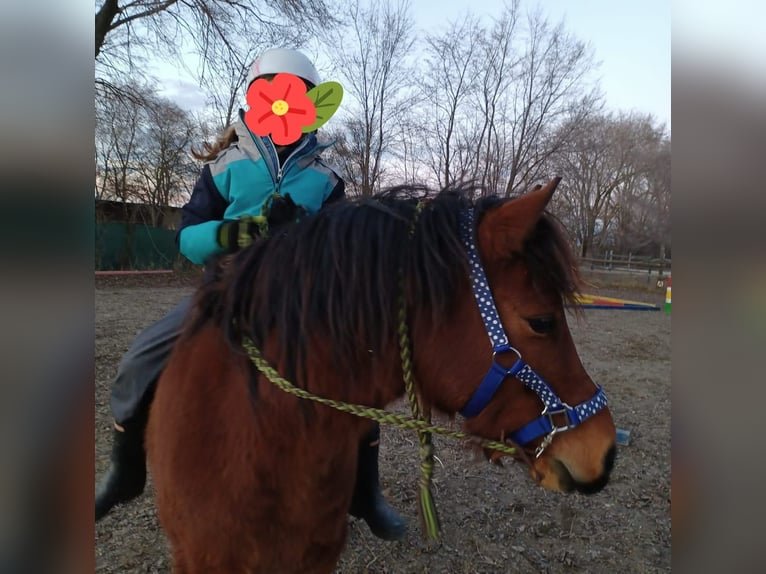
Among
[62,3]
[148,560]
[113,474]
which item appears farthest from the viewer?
[148,560]

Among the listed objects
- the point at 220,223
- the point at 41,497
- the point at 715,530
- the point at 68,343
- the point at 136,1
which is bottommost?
the point at 715,530

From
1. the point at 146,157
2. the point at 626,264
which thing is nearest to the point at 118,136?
the point at 146,157

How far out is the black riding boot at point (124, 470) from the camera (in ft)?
6.88

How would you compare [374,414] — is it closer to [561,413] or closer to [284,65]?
[561,413]

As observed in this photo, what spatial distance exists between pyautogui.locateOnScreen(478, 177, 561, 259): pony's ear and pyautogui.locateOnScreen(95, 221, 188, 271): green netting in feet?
51.1

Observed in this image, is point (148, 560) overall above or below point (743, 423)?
below

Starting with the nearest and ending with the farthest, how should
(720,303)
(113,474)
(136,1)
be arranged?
(720,303)
(113,474)
(136,1)

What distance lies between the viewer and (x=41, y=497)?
856 mm

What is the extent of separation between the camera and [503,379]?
129cm

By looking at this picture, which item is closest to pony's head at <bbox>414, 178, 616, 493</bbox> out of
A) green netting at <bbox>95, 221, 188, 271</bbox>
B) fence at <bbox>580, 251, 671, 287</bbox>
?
fence at <bbox>580, 251, 671, 287</bbox>

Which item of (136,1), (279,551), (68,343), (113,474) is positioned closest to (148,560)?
(113,474)

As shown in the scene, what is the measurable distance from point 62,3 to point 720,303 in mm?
1541

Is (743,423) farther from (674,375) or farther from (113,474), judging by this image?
(113,474)

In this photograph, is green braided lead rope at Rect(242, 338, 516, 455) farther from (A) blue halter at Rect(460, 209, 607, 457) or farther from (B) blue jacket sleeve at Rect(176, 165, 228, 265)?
(B) blue jacket sleeve at Rect(176, 165, 228, 265)
